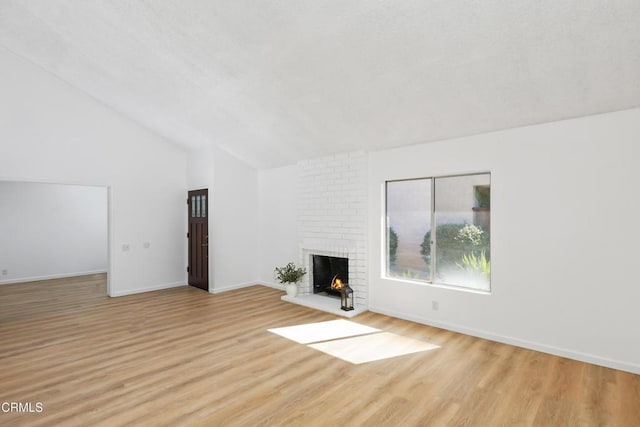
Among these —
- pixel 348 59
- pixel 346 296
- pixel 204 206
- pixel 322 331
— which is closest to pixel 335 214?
pixel 346 296

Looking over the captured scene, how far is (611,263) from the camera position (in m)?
3.05

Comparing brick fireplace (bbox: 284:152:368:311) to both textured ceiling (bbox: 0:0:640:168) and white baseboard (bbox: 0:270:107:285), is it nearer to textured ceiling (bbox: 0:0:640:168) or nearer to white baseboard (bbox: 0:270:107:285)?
textured ceiling (bbox: 0:0:640:168)

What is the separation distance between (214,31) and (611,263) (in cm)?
441

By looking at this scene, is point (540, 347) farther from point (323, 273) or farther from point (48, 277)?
point (48, 277)

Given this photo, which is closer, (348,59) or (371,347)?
(348,59)

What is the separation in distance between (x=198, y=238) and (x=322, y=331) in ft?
11.8

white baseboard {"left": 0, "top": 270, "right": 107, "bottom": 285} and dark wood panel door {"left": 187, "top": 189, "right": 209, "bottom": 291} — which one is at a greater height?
dark wood panel door {"left": 187, "top": 189, "right": 209, "bottom": 291}

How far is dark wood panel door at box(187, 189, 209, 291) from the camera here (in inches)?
248

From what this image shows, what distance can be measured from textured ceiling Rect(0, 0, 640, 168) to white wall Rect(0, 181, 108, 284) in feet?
11.9

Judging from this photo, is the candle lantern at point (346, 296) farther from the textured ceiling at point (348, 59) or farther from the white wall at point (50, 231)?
the white wall at point (50, 231)

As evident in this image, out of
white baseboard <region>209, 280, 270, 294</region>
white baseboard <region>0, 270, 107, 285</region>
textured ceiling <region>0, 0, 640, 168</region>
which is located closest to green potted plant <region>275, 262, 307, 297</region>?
white baseboard <region>209, 280, 270, 294</region>

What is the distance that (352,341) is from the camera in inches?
146

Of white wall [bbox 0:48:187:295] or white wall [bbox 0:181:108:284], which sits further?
white wall [bbox 0:181:108:284]

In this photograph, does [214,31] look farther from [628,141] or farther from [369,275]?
[628,141]
